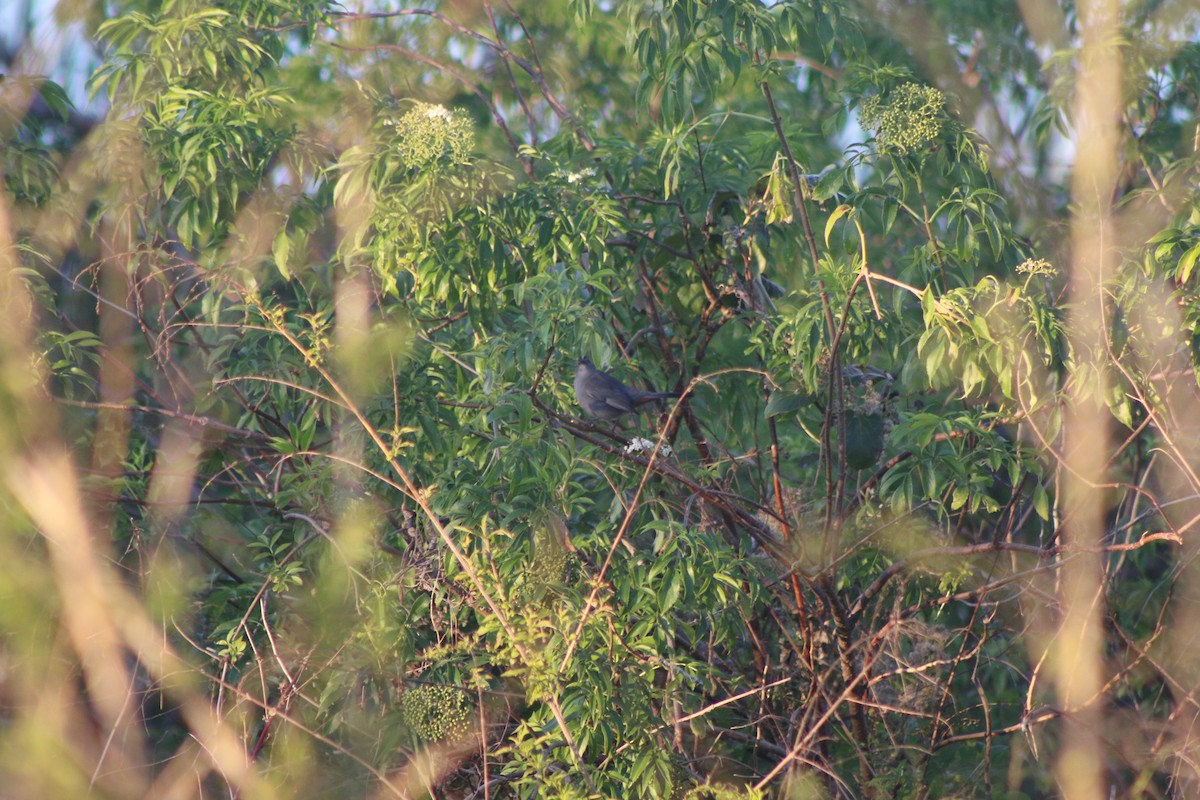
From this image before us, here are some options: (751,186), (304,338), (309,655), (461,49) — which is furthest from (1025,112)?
(309,655)

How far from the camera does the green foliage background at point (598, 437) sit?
3945 millimetres

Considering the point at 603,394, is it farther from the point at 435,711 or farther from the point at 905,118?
the point at 435,711

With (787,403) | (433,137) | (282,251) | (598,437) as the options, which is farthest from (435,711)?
(282,251)

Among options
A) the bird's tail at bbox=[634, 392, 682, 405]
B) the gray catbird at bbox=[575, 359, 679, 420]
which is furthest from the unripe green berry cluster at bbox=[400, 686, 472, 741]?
the gray catbird at bbox=[575, 359, 679, 420]

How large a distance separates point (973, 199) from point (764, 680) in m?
2.12

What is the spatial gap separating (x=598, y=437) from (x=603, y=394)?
0.66m

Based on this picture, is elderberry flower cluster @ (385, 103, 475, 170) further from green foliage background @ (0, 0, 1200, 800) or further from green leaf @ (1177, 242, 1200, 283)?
green leaf @ (1177, 242, 1200, 283)

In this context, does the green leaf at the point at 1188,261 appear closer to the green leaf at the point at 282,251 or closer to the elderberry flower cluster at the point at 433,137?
the elderberry flower cluster at the point at 433,137

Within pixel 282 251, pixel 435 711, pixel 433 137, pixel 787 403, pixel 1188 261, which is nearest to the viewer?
pixel 435 711

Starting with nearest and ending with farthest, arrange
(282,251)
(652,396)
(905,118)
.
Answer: (905,118) < (282,251) < (652,396)

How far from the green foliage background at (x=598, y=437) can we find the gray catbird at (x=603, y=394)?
0.18 meters

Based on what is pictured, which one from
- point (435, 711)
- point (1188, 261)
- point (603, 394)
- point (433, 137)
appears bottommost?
point (603, 394)

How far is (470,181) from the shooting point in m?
4.64

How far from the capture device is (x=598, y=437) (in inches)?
205
